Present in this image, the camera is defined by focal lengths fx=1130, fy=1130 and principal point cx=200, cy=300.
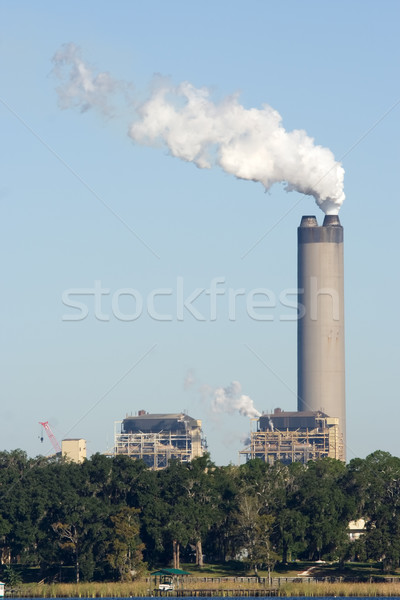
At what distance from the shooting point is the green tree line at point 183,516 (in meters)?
125

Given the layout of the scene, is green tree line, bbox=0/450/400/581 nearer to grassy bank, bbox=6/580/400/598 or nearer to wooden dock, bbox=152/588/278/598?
grassy bank, bbox=6/580/400/598

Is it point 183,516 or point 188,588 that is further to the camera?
point 183,516

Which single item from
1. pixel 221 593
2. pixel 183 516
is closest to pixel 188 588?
pixel 221 593

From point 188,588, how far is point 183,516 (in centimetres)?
1106

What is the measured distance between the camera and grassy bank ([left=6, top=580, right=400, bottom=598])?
384ft

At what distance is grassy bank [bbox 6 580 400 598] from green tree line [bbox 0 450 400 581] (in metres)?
2.93

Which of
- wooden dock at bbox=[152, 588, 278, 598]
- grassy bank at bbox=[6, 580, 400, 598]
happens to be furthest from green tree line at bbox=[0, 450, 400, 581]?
wooden dock at bbox=[152, 588, 278, 598]

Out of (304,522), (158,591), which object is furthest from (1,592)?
(304,522)

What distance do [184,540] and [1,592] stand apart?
2104 cm

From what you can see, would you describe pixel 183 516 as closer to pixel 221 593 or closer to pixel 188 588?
pixel 188 588

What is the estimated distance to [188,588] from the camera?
121 meters

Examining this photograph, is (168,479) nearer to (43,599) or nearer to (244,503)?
(244,503)

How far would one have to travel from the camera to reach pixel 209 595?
11838 centimetres

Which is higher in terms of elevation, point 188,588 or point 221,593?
point 188,588
